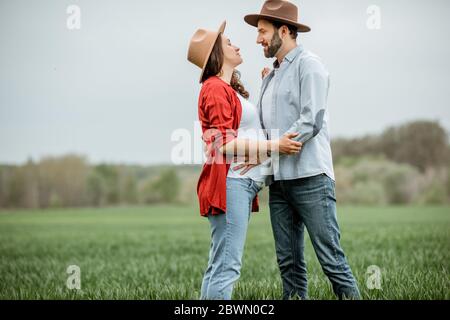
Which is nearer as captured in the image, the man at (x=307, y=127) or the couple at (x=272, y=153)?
the couple at (x=272, y=153)

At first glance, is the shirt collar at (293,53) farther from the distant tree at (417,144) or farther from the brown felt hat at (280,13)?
the distant tree at (417,144)

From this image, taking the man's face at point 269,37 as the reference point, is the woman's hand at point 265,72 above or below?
below

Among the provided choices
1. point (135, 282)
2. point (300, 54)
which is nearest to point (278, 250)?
point (300, 54)

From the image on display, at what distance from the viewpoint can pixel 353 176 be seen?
38.6 meters

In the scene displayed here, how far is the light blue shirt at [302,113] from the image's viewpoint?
13.8 feet

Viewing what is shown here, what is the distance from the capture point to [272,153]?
166 inches

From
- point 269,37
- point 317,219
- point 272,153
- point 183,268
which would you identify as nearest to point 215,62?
point 269,37

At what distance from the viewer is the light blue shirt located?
4.20m

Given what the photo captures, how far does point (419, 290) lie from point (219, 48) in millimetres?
2638

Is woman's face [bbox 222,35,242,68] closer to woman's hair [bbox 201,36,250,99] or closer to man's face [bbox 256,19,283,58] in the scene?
woman's hair [bbox 201,36,250,99]

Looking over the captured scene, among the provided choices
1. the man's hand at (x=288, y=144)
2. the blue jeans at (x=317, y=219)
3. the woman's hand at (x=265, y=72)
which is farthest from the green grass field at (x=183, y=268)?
the woman's hand at (x=265, y=72)

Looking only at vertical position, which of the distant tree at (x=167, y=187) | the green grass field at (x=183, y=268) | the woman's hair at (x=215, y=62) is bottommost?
the distant tree at (x=167, y=187)

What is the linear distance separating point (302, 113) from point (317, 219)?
0.82m
